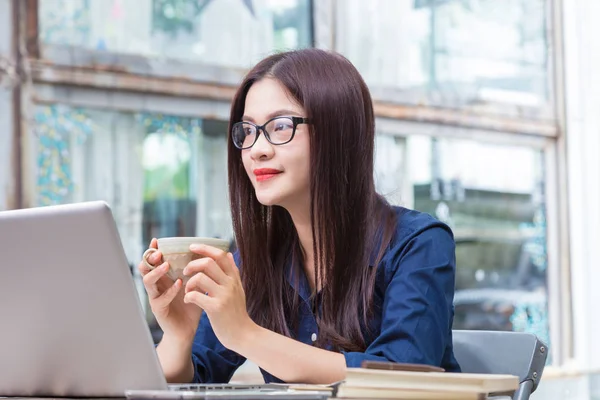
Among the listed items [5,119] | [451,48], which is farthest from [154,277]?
[451,48]

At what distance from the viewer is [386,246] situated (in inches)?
60.9

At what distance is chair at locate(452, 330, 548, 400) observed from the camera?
1532 millimetres

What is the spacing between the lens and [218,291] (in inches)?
47.4

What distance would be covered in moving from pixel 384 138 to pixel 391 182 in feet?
0.78

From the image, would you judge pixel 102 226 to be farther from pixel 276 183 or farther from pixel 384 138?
pixel 384 138

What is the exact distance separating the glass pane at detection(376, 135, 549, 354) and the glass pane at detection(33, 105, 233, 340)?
1.03 metres

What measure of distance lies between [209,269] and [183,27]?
2922 millimetres

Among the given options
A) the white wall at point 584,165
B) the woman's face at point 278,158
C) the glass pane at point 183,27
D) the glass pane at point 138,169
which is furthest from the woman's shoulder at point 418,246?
the white wall at point 584,165

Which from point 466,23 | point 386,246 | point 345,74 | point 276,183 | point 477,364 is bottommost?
point 477,364

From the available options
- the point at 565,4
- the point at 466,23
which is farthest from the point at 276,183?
the point at 565,4

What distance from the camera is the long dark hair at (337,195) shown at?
1.54 meters

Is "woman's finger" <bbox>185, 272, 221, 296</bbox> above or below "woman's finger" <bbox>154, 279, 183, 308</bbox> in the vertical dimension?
above


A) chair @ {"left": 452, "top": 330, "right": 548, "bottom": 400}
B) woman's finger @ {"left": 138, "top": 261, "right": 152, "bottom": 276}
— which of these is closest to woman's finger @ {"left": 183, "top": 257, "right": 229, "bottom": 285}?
woman's finger @ {"left": 138, "top": 261, "right": 152, "bottom": 276}

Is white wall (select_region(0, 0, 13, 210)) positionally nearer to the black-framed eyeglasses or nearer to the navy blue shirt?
the navy blue shirt
